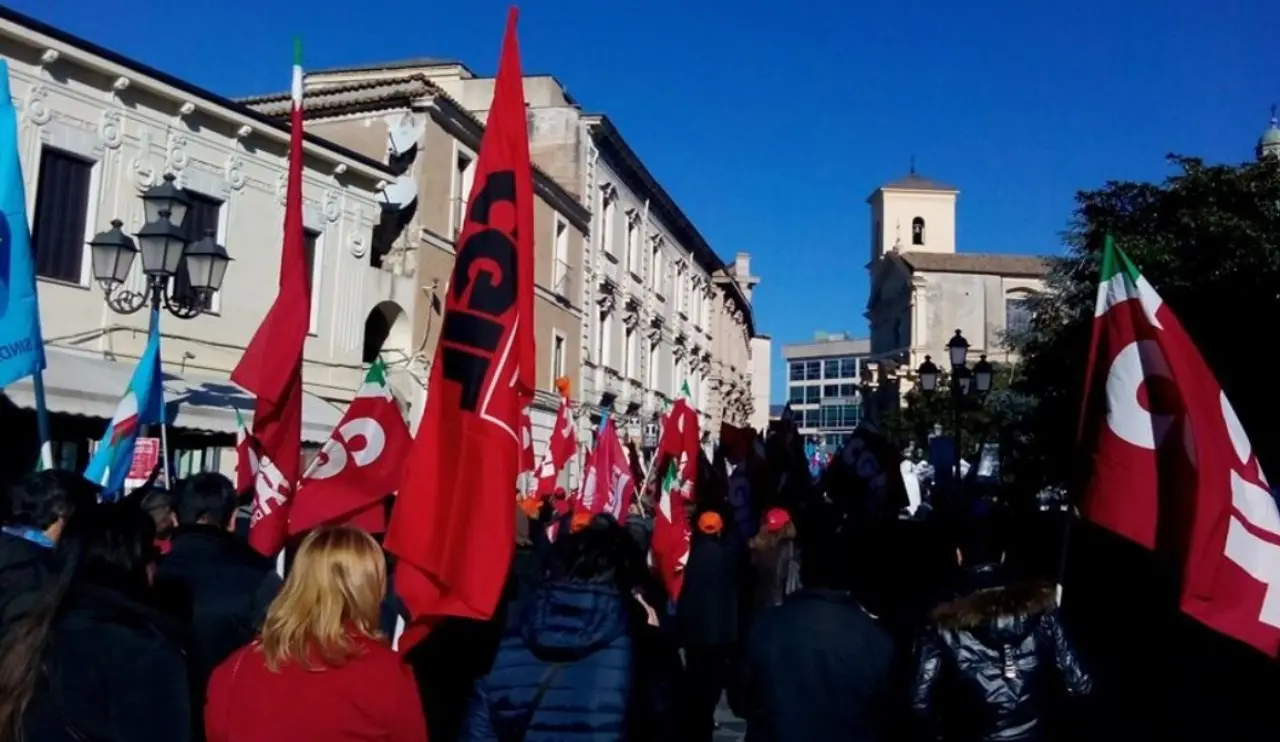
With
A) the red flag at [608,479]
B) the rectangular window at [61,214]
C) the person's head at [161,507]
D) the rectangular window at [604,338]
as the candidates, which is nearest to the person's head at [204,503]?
the person's head at [161,507]

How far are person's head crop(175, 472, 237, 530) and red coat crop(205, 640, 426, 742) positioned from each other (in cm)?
243

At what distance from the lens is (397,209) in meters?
22.6

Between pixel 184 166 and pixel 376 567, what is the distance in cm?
1591

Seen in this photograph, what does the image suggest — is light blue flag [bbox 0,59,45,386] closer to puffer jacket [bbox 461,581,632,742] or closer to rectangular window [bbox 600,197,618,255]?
puffer jacket [bbox 461,581,632,742]

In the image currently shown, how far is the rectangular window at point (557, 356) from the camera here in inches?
1241

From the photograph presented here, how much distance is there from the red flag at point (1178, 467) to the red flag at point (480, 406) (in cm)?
237

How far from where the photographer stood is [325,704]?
9.37 ft

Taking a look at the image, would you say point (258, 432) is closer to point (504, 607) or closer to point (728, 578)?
point (504, 607)

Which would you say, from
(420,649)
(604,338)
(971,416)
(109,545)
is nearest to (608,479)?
(420,649)

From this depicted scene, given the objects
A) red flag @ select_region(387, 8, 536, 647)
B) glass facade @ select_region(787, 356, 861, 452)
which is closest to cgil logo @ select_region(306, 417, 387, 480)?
red flag @ select_region(387, 8, 536, 647)

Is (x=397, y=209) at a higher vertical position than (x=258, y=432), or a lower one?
higher

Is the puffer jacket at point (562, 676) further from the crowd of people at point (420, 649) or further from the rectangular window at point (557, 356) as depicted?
the rectangular window at point (557, 356)

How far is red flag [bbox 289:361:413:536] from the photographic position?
243 inches

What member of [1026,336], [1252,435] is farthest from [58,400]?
[1026,336]
